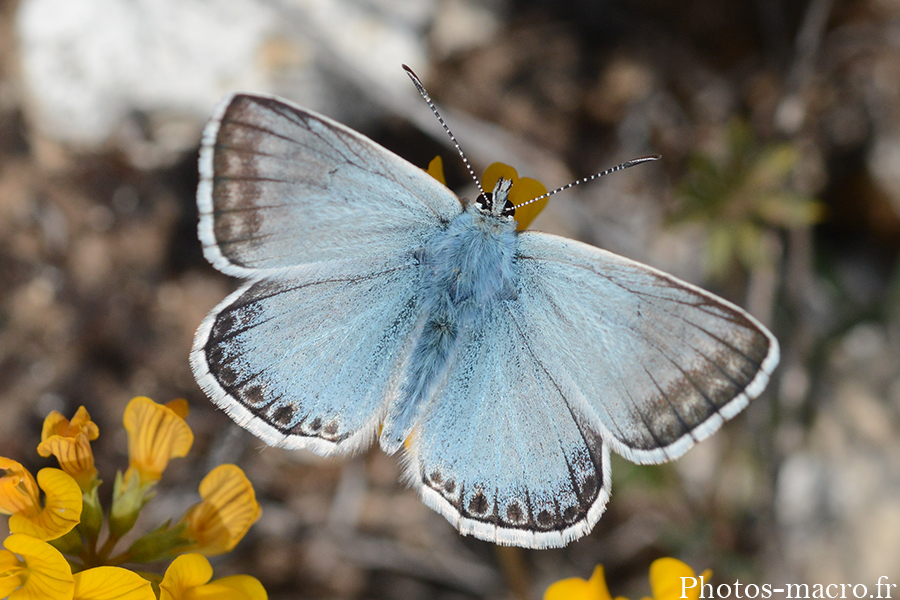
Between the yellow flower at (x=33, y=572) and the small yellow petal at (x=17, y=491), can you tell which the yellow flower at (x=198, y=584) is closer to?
the yellow flower at (x=33, y=572)

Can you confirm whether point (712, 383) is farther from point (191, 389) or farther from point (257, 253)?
point (191, 389)

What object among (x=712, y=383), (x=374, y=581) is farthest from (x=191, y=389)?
(x=712, y=383)

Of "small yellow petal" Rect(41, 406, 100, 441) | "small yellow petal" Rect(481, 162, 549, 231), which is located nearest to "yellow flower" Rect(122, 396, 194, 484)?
"small yellow petal" Rect(41, 406, 100, 441)

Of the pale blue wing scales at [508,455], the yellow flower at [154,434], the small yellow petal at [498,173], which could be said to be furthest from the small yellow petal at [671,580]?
the yellow flower at [154,434]

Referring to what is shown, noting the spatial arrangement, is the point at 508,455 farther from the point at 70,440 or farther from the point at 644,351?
the point at 70,440

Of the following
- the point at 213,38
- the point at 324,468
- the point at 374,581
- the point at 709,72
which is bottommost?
the point at 374,581

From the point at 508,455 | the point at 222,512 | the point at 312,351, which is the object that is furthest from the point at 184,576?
the point at 508,455
